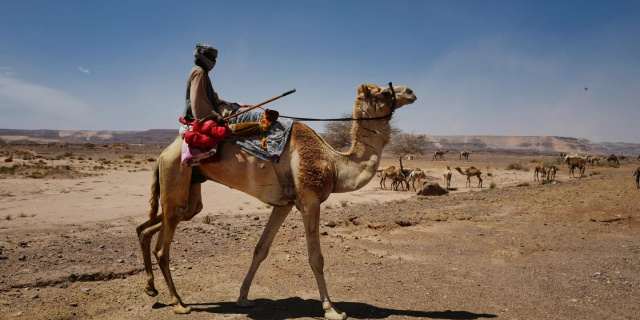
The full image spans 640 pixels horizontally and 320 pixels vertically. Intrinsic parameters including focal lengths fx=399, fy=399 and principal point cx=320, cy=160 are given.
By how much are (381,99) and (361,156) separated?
2.64 feet

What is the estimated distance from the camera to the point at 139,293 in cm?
581

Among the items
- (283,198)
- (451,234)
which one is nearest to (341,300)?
(283,198)

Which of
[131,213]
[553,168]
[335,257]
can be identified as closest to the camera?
[335,257]

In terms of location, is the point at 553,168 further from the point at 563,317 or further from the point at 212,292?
the point at 212,292

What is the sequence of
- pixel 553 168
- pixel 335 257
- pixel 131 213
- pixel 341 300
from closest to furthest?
pixel 341 300 → pixel 335 257 → pixel 131 213 → pixel 553 168

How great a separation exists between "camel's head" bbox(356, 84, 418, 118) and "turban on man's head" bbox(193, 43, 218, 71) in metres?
2.04

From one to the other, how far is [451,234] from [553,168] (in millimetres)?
28586

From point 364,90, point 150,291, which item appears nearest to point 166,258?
point 150,291

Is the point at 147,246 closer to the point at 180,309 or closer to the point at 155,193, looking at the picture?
the point at 155,193

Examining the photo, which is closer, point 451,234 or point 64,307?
point 64,307

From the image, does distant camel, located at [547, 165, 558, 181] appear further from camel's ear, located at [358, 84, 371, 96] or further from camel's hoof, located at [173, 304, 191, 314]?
camel's hoof, located at [173, 304, 191, 314]

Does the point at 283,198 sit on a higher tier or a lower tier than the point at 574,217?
higher

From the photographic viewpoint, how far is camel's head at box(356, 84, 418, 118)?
528cm

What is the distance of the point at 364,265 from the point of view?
7793mm
